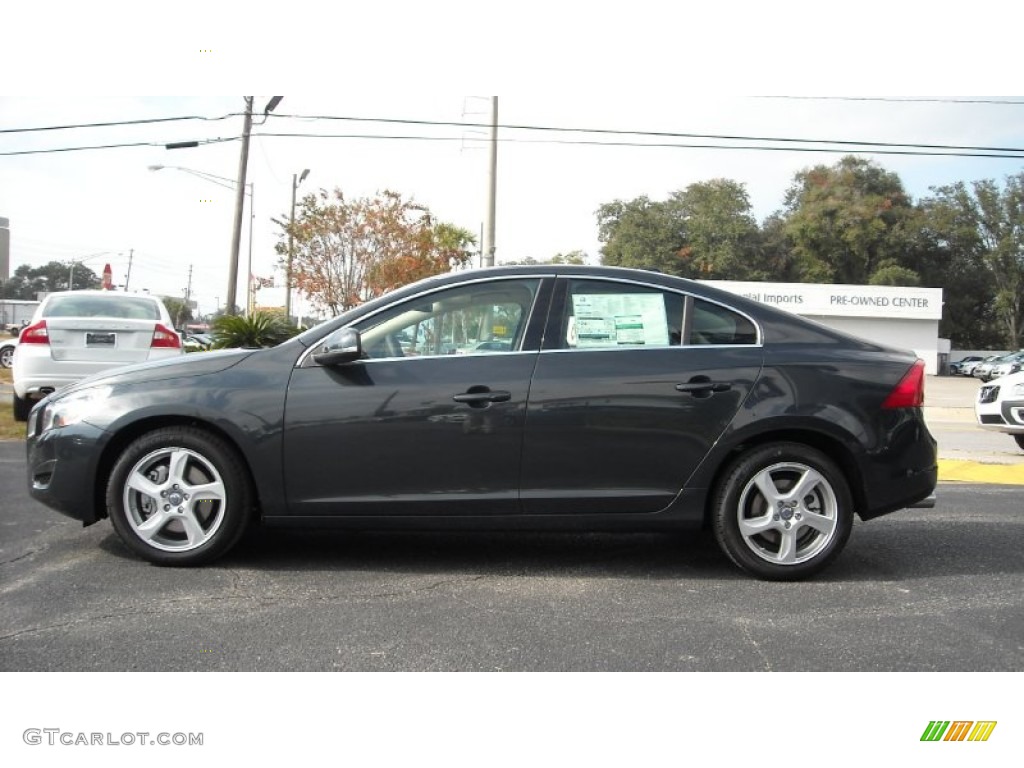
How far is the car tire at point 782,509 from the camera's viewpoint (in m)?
4.05

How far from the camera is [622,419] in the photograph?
400 cm

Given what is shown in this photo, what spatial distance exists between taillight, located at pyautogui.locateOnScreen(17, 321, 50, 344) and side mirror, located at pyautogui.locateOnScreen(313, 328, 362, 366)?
6.41 metres

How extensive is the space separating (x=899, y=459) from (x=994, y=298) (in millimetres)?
67512

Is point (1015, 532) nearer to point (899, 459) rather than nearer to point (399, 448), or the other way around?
point (899, 459)

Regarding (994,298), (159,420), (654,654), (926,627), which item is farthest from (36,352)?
(994,298)

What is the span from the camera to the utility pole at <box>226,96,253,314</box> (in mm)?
20109

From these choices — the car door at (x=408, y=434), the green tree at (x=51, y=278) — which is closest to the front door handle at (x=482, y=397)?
the car door at (x=408, y=434)

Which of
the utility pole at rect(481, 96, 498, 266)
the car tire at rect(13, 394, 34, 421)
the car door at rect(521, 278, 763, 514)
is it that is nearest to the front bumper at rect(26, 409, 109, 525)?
the car door at rect(521, 278, 763, 514)

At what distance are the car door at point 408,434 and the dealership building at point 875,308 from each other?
4287cm

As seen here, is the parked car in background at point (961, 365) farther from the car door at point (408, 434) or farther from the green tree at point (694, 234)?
the car door at point (408, 434)

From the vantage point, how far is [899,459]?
4.14 meters
